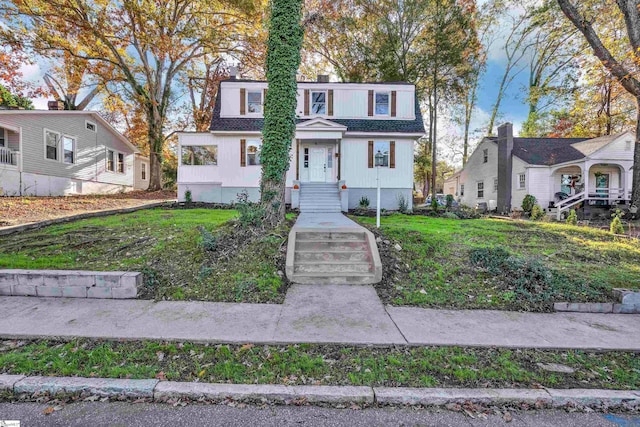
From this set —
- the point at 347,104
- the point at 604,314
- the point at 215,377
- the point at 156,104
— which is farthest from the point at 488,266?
the point at 156,104

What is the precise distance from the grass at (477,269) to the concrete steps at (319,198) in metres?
5.13

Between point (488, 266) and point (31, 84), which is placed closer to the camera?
point (488, 266)

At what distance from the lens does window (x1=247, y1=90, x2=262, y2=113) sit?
14477 mm

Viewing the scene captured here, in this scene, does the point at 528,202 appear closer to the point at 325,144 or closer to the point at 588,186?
the point at 588,186

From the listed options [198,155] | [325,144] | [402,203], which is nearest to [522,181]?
[402,203]

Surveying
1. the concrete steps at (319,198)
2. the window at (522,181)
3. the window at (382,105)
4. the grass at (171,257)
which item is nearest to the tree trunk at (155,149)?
the concrete steps at (319,198)

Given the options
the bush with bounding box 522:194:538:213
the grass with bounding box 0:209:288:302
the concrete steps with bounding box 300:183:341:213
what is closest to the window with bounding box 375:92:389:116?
the concrete steps with bounding box 300:183:341:213

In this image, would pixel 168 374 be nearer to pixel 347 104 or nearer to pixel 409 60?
pixel 347 104

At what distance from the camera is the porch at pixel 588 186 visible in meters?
16.1

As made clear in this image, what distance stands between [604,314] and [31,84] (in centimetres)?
3030

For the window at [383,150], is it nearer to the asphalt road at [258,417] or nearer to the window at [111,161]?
the asphalt road at [258,417]

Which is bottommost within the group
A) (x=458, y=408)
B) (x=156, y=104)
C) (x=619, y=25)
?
(x=458, y=408)

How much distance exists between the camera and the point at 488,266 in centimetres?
543

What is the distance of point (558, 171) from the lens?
18516mm
